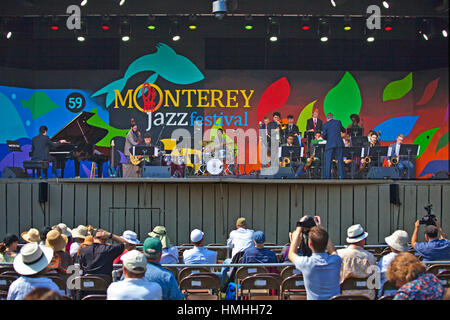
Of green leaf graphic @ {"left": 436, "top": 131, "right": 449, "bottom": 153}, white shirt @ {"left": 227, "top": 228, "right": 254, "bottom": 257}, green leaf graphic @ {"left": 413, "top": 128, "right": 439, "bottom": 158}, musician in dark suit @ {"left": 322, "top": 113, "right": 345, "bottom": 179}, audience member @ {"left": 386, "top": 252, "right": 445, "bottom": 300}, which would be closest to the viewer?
A: audience member @ {"left": 386, "top": 252, "right": 445, "bottom": 300}

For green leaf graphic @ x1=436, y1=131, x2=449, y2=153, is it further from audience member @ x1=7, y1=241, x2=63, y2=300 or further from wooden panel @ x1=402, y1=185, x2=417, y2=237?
audience member @ x1=7, y1=241, x2=63, y2=300

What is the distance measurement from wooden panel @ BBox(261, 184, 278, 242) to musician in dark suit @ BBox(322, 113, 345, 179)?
290 centimetres

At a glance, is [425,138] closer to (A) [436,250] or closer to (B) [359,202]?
(B) [359,202]

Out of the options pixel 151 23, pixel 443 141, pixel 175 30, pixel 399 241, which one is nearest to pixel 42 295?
pixel 399 241

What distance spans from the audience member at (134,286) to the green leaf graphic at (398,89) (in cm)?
1561

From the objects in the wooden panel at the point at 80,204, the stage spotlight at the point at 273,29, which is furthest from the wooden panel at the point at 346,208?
the stage spotlight at the point at 273,29

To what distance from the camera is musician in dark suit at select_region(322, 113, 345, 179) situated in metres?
13.9

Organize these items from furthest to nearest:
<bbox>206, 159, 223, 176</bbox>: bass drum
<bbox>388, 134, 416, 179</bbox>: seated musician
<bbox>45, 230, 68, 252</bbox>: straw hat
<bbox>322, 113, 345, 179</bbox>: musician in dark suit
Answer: <bbox>206, 159, 223, 176</bbox>: bass drum
<bbox>322, 113, 345, 179</bbox>: musician in dark suit
<bbox>388, 134, 416, 179</bbox>: seated musician
<bbox>45, 230, 68, 252</bbox>: straw hat

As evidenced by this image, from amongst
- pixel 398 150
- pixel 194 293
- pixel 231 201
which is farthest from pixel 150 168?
pixel 194 293

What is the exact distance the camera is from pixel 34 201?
11539mm

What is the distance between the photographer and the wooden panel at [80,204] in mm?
11547

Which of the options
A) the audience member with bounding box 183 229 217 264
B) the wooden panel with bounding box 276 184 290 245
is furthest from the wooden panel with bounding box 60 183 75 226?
the audience member with bounding box 183 229 217 264

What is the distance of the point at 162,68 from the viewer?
60.1ft
